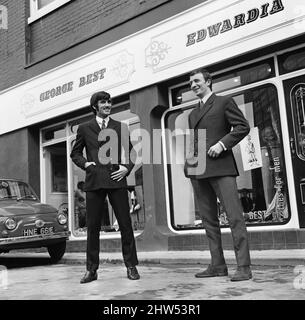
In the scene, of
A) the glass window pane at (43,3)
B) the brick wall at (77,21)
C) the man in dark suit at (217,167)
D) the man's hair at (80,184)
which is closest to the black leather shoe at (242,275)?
the man in dark suit at (217,167)

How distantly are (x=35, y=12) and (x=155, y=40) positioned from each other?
455 centimetres

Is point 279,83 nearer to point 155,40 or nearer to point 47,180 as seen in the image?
point 155,40

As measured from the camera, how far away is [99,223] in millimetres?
4801

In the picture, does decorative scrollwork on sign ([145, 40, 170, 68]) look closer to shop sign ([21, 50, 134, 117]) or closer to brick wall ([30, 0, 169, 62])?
shop sign ([21, 50, 134, 117])

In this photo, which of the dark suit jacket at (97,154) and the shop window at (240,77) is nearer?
the dark suit jacket at (97,154)

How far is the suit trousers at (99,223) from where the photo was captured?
4758mm

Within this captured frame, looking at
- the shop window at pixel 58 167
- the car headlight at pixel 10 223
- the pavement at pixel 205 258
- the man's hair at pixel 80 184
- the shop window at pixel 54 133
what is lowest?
the pavement at pixel 205 258

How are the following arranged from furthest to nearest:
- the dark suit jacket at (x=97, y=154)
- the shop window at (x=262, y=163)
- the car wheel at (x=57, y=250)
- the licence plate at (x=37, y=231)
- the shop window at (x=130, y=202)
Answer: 1. the shop window at (x=130, y=202)
2. the car wheel at (x=57, y=250)
3. the licence plate at (x=37, y=231)
4. the shop window at (x=262, y=163)
5. the dark suit jacket at (x=97, y=154)

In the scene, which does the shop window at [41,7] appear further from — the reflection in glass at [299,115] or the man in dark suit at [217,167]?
the man in dark suit at [217,167]

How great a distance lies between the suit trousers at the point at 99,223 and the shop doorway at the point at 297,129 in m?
3.17

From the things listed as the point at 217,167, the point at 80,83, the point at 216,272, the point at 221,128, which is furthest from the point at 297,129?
the point at 80,83

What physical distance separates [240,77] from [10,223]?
14.8ft
